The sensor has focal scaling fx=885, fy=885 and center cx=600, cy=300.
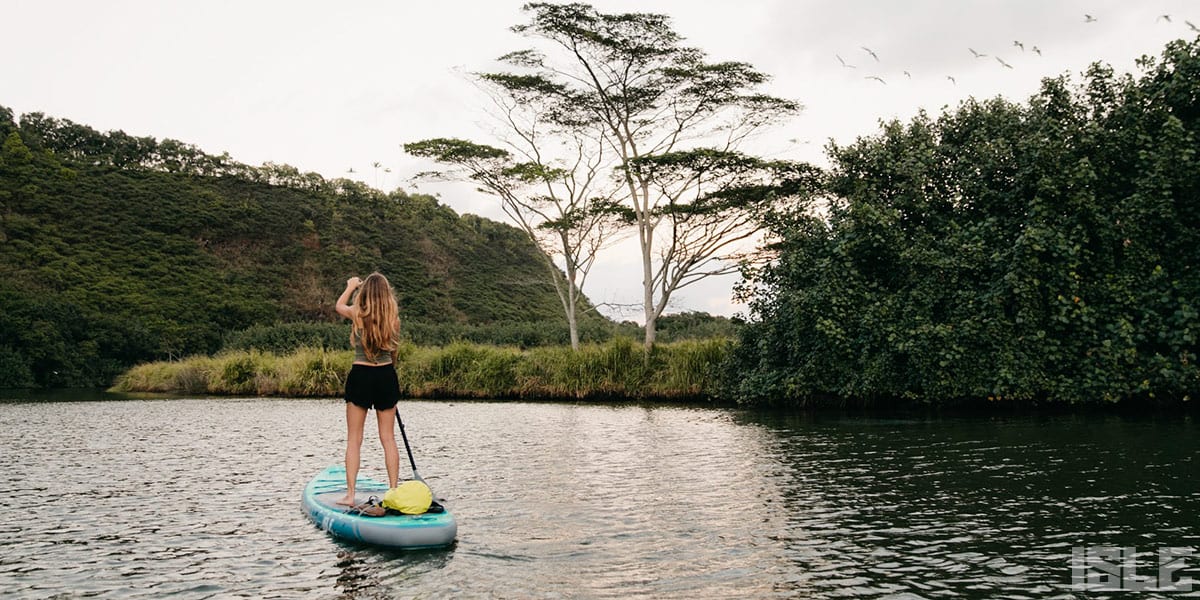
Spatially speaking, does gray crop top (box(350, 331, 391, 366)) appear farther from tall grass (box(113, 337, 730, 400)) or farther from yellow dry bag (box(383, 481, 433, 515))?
tall grass (box(113, 337, 730, 400))

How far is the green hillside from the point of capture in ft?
150

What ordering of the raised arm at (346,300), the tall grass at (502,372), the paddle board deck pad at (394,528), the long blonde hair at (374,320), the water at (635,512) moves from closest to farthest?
the water at (635,512), the paddle board deck pad at (394,528), the long blonde hair at (374,320), the raised arm at (346,300), the tall grass at (502,372)

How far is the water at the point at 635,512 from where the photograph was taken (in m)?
6.56

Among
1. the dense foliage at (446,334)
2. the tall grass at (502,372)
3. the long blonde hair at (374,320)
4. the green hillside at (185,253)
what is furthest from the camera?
the green hillside at (185,253)

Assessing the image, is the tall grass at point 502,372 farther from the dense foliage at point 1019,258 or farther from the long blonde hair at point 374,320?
the long blonde hair at point 374,320

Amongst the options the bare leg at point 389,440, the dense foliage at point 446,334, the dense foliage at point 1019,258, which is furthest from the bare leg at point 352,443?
the dense foliage at point 446,334

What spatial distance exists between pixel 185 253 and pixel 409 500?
2461 inches

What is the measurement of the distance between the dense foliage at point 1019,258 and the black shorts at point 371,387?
1388 centimetres

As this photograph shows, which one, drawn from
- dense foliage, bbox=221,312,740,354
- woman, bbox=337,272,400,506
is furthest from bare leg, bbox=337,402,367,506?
dense foliage, bbox=221,312,740,354

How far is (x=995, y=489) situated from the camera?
1029cm

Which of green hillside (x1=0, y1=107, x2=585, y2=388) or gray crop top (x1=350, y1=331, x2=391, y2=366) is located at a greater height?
green hillside (x1=0, y1=107, x2=585, y2=388)

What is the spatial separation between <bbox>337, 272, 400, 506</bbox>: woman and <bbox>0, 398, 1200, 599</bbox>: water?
99 cm

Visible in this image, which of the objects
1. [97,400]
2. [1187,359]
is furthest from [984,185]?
[97,400]

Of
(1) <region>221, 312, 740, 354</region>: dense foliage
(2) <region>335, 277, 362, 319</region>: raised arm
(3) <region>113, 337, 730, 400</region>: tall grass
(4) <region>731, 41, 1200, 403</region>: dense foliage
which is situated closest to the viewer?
(2) <region>335, 277, 362, 319</region>: raised arm
